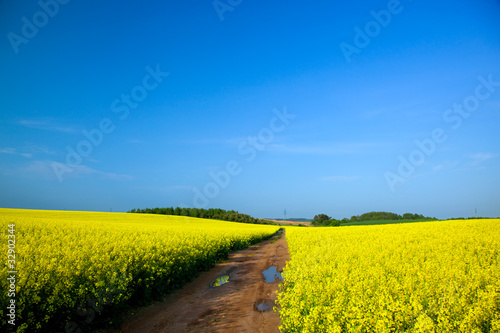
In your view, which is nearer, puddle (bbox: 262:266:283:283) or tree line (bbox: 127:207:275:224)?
puddle (bbox: 262:266:283:283)

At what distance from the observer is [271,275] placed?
13.4 metres

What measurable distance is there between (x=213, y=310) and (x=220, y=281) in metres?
3.80

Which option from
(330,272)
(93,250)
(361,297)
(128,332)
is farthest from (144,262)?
(361,297)

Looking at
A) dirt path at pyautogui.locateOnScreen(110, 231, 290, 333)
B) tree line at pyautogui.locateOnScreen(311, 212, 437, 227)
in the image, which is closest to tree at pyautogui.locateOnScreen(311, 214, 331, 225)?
tree line at pyautogui.locateOnScreen(311, 212, 437, 227)

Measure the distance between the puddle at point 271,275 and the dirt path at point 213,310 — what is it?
311 millimetres

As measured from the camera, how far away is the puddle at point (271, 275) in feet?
41.1

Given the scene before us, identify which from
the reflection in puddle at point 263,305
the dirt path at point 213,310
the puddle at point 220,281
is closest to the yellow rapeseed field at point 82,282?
the dirt path at point 213,310

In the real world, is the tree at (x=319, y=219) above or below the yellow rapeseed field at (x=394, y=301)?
below

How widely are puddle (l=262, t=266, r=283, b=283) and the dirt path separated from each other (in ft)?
1.02

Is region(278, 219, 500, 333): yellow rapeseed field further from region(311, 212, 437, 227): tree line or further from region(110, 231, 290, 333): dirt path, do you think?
region(311, 212, 437, 227): tree line

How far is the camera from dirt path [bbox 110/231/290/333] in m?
6.98

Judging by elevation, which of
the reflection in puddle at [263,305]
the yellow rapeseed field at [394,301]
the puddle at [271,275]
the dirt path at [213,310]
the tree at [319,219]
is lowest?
the tree at [319,219]

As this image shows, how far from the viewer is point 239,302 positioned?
9.06 metres

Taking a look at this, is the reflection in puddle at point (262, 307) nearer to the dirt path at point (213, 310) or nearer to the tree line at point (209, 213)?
the dirt path at point (213, 310)
